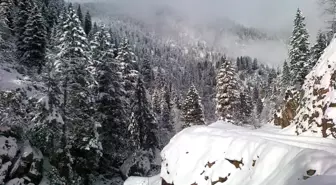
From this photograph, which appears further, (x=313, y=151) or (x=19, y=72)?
(x=19, y=72)

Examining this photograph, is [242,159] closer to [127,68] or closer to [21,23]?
[127,68]

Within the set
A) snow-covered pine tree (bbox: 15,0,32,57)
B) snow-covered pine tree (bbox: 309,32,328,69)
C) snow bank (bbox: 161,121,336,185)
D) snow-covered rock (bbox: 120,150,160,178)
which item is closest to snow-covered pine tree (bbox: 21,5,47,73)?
snow-covered pine tree (bbox: 15,0,32,57)

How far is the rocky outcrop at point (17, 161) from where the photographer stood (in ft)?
73.6

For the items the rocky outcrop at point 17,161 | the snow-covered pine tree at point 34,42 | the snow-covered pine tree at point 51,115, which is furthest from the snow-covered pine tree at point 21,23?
the rocky outcrop at point 17,161

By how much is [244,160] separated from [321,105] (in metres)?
6.57

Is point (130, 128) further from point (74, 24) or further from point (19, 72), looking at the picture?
point (19, 72)

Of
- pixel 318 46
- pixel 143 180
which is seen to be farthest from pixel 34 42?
pixel 318 46

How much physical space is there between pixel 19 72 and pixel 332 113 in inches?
1272

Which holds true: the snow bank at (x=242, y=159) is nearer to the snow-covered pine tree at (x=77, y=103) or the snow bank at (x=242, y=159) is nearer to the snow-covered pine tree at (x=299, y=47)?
the snow-covered pine tree at (x=77, y=103)

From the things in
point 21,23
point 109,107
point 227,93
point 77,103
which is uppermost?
point 21,23

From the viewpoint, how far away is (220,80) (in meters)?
38.5

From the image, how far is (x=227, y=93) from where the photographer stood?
37.9 m

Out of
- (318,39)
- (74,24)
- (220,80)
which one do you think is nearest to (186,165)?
(74,24)

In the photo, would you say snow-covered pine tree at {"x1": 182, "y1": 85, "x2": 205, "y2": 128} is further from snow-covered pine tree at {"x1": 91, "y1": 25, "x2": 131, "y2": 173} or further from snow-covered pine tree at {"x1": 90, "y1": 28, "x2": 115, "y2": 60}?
snow-covered pine tree at {"x1": 90, "y1": 28, "x2": 115, "y2": 60}
